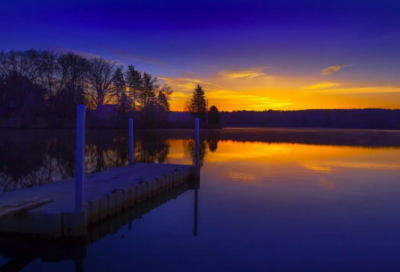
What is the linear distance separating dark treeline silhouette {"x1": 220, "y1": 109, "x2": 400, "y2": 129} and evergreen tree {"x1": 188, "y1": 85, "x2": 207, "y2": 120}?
41.0 metres

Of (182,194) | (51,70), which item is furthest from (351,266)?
(51,70)

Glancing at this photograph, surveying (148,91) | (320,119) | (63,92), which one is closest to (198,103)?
(148,91)

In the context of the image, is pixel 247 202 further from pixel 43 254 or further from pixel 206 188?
pixel 43 254

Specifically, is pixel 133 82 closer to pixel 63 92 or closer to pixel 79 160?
pixel 63 92

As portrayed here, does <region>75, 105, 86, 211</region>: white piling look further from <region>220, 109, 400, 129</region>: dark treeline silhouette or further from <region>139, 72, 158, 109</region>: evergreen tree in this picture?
<region>220, 109, 400, 129</region>: dark treeline silhouette

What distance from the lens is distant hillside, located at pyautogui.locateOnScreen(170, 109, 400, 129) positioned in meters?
84.4

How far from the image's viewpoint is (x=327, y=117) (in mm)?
100125

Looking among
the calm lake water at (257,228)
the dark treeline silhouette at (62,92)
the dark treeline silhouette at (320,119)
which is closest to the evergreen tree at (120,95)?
the dark treeline silhouette at (62,92)

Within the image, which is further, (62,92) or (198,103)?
(198,103)

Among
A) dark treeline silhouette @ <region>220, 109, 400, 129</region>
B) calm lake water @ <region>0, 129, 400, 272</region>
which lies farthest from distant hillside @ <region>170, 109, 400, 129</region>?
calm lake water @ <region>0, 129, 400, 272</region>

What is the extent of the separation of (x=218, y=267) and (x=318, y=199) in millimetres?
4524

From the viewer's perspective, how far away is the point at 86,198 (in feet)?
20.3

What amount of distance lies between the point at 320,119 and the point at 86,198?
102763 mm

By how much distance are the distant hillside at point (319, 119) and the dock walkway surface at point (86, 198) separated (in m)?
63.1
